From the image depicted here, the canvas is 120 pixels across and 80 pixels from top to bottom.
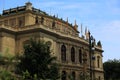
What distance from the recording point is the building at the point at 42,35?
5178cm

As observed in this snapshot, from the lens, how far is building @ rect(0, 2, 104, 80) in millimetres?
51781

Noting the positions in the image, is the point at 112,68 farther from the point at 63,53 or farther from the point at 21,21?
the point at 21,21

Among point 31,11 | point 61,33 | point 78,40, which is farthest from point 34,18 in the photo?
point 78,40

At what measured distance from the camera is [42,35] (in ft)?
169

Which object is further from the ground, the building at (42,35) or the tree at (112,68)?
the building at (42,35)

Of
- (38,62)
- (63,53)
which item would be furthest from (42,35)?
(38,62)

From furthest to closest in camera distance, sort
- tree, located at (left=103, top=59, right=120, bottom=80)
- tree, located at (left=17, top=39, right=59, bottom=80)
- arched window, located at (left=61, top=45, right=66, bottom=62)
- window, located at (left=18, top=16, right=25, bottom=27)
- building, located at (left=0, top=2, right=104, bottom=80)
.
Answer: tree, located at (left=103, top=59, right=120, bottom=80) → arched window, located at (left=61, top=45, right=66, bottom=62) → window, located at (left=18, top=16, right=25, bottom=27) → building, located at (left=0, top=2, right=104, bottom=80) → tree, located at (left=17, top=39, right=59, bottom=80)

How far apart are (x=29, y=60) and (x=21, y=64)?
39.8 inches

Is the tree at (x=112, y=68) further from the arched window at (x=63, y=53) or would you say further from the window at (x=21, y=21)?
the window at (x=21, y=21)

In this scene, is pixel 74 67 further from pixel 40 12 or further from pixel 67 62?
pixel 40 12

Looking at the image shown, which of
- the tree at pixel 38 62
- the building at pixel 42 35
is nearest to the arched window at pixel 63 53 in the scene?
the building at pixel 42 35

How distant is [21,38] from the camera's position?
53.4 m

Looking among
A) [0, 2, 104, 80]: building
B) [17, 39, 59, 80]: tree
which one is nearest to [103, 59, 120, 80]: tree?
[0, 2, 104, 80]: building

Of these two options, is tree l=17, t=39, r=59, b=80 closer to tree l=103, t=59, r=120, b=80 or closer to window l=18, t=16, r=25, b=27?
window l=18, t=16, r=25, b=27
